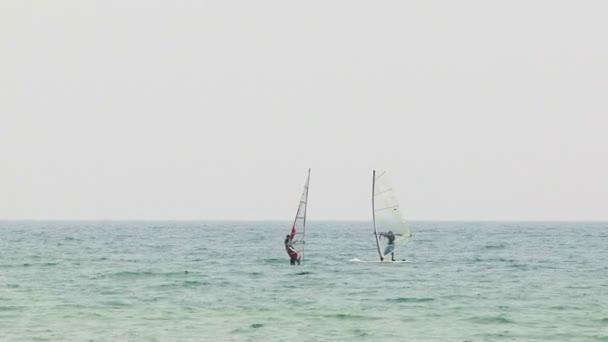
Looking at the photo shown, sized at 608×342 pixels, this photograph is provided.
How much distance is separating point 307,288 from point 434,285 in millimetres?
7123

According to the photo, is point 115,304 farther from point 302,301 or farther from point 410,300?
point 410,300

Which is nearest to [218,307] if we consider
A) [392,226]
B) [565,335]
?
[565,335]

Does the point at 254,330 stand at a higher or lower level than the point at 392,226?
lower

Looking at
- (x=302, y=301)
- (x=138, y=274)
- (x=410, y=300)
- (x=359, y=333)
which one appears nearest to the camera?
(x=359, y=333)

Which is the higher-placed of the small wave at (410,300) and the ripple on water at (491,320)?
the small wave at (410,300)


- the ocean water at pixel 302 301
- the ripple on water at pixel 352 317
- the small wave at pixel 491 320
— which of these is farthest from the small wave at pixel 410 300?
the small wave at pixel 491 320

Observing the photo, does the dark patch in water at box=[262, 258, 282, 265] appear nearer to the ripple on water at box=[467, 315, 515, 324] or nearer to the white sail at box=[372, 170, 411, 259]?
the white sail at box=[372, 170, 411, 259]

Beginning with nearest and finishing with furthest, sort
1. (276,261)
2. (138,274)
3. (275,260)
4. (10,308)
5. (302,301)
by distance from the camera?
(10,308) < (302,301) < (138,274) < (276,261) < (275,260)

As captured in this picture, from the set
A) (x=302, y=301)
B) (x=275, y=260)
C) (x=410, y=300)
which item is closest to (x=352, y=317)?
(x=302, y=301)

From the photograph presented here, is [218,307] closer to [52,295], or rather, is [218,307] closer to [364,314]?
[364,314]

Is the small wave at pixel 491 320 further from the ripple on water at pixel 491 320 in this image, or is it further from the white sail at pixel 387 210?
the white sail at pixel 387 210

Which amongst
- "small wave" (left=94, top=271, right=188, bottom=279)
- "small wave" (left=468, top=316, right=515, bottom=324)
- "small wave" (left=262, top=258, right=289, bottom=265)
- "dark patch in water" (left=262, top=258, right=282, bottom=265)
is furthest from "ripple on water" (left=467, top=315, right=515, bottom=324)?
"small wave" (left=262, top=258, right=289, bottom=265)

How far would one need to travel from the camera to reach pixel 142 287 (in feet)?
180

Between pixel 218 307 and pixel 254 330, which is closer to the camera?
pixel 254 330
